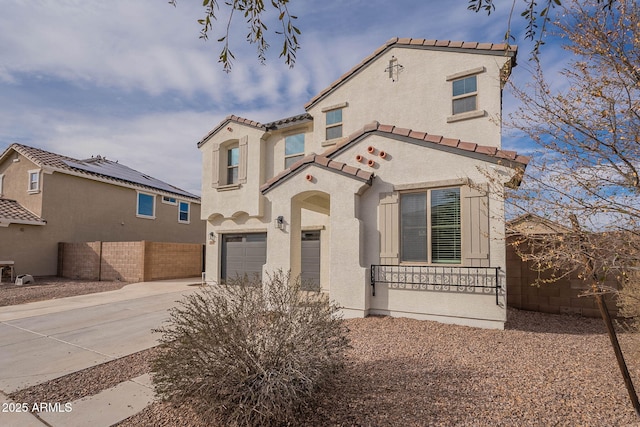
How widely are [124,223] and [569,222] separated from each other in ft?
76.5

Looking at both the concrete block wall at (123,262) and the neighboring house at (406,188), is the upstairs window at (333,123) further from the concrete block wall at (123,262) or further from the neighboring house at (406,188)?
the concrete block wall at (123,262)

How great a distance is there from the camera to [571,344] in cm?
606

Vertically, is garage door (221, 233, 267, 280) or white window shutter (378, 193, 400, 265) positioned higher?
white window shutter (378, 193, 400, 265)

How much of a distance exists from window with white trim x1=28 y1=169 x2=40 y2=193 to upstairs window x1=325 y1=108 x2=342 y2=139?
16.7m

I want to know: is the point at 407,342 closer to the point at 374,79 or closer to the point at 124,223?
the point at 374,79

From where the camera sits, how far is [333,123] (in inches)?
465

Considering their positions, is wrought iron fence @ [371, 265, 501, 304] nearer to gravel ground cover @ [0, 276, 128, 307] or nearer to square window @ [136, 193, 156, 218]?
gravel ground cover @ [0, 276, 128, 307]

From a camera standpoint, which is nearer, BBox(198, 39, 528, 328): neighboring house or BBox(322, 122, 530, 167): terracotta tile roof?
BBox(322, 122, 530, 167): terracotta tile roof

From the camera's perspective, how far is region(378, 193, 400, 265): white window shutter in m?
8.14

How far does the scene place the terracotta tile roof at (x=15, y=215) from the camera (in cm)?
1612

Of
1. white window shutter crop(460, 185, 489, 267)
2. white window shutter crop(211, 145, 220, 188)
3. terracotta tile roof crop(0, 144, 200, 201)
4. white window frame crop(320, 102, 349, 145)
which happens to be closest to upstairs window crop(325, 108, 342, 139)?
white window frame crop(320, 102, 349, 145)

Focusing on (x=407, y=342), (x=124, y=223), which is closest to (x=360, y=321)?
(x=407, y=342)

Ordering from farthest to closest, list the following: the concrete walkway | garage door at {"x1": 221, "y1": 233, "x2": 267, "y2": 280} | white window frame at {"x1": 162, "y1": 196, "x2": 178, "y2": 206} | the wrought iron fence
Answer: white window frame at {"x1": 162, "y1": 196, "x2": 178, "y2": 206} → garage door at {"x1": 221, "y1": 233, "x2": 267, "y2": 280} → the wrought iron fence → the concrete walkway

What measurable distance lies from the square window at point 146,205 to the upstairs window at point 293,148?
14041 mm
